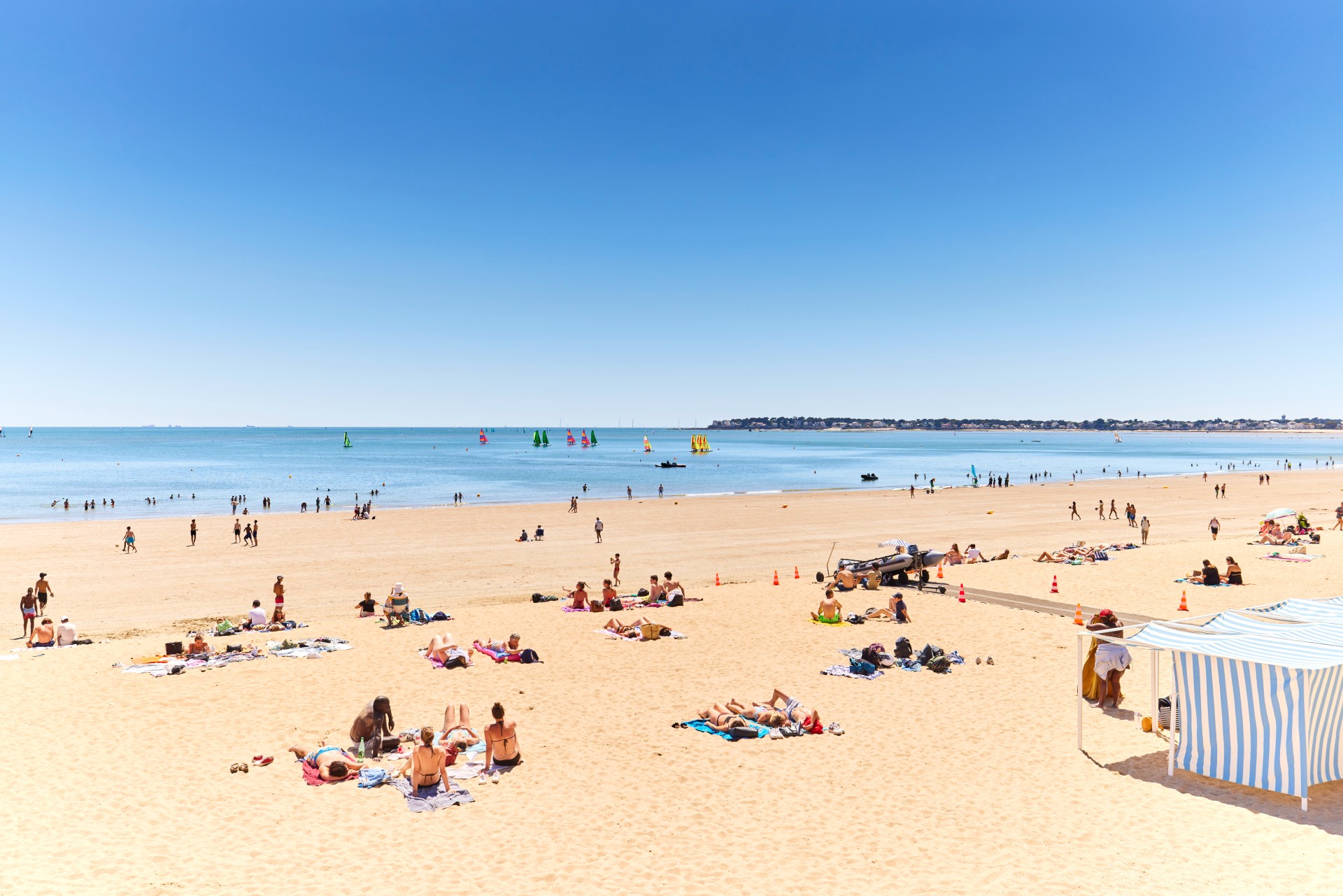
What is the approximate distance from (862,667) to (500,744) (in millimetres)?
7349

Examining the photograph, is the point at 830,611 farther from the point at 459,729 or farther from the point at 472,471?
the point at 472,471

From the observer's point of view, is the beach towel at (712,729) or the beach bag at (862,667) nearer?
the beach towel at (712,729)

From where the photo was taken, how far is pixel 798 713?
1174cm

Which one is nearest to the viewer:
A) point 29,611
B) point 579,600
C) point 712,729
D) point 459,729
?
point 459,729

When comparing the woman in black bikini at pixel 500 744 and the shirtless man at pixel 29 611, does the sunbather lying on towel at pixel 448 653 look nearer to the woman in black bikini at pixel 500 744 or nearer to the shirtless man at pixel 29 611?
the woman in black bikini at pixel 500 744

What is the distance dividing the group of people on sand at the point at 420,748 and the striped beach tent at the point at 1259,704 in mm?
8242

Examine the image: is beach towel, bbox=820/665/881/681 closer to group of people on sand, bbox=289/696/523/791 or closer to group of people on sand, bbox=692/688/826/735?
group of people on sand, bbox=692/688/826/735

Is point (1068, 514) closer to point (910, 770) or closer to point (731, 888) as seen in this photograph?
point (910, 770)

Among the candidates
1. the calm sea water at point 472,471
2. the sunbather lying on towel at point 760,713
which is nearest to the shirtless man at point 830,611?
the sunbather lying on towel at point 760,713

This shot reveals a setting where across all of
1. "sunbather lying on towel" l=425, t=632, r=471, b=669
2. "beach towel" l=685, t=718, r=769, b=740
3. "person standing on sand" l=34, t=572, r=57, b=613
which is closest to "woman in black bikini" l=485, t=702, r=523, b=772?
"beach towel" l=685, t=718, r=769, b=740

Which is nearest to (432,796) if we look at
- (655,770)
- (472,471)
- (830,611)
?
(655,770)

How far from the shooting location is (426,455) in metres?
155

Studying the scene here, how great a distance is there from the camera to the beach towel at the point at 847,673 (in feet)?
47.1

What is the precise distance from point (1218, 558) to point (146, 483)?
93.5 m
